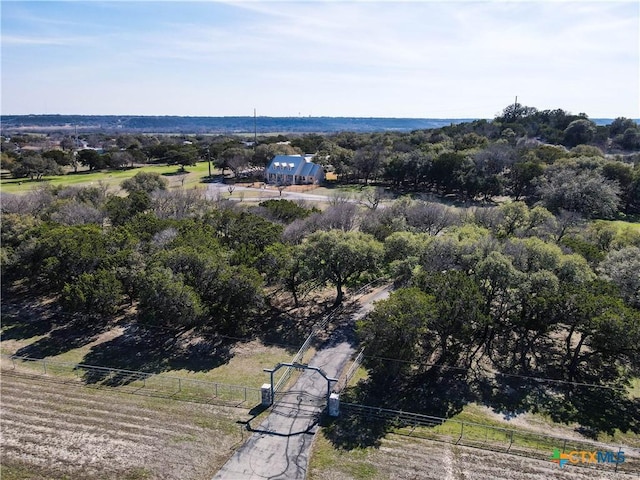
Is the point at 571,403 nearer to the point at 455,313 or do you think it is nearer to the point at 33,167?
the point at 455,313

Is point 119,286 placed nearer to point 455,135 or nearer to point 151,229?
point 151,229

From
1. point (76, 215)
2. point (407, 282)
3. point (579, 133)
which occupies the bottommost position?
point (407, 282)

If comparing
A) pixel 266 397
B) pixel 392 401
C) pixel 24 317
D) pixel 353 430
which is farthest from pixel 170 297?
pixel 24 317

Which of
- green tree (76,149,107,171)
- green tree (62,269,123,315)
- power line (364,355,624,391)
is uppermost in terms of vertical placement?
green tree (76,149,107,171)

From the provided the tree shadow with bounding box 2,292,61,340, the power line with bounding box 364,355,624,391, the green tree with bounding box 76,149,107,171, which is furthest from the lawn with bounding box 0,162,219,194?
the power line with bounding box 364,355,624,391

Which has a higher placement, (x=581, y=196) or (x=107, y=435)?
(x=581, y=196)

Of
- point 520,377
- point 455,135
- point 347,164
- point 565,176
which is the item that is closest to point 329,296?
point 520,377

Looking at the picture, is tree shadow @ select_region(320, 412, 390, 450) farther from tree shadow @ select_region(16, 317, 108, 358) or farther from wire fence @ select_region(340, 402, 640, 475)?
tree shadow @ select_region(16, 317, 108, 358)
